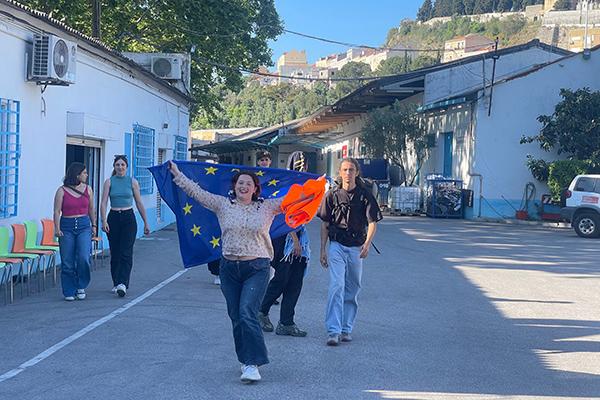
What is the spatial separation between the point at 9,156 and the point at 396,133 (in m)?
24.0

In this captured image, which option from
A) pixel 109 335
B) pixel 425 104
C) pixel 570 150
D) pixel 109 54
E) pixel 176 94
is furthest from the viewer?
pixel 425 104

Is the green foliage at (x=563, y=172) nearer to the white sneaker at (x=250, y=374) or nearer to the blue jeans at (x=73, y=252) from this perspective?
the blue jeans at (x=73, y=252)

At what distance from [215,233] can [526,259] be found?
32.8ft

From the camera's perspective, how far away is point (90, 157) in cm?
1553

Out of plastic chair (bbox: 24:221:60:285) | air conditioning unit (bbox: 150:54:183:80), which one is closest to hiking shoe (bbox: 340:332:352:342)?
plastic chair (bbox: 24:221:60:285)

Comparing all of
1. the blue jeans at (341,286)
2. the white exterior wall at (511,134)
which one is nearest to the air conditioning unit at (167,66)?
the white exterior wall at (511,134)

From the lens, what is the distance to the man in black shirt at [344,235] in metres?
7.84

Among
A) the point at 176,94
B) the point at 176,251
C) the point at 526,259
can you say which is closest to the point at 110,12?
the point at 176,94

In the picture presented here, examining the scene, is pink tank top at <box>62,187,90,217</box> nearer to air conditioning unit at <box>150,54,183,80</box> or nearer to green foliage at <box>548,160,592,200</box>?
air conditioning unit at <box>150,54,183,80</box>

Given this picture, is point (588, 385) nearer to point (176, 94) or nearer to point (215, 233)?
point (215, 233)

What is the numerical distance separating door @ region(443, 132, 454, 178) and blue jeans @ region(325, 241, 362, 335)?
2533 centimetres

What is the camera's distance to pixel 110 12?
2911 centimetres

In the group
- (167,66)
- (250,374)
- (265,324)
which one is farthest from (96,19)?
(250,374)

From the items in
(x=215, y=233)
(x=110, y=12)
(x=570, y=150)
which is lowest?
(x=215, y=233)
